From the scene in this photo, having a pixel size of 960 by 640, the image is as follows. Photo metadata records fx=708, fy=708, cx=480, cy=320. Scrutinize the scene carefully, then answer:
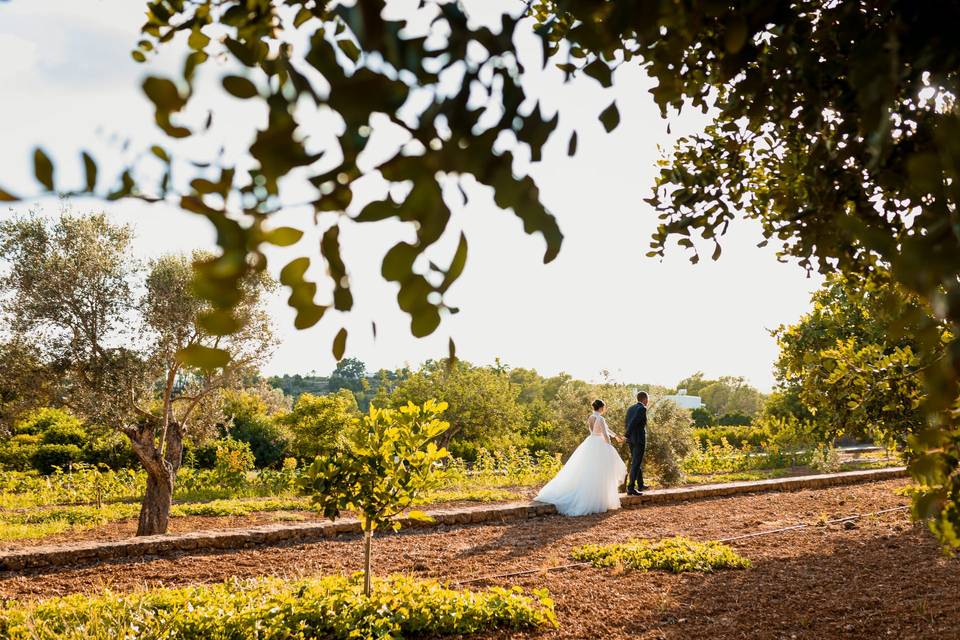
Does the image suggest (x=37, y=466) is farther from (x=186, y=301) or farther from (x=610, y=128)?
(x=610, y=128)

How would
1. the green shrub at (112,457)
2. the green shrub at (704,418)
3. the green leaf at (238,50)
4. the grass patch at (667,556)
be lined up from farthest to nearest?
the green shrub at (704,418)
the green shrub at (112,457)
the grass patch at (667,556)
the green leaf at (238,50)

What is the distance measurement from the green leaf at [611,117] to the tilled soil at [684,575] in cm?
386

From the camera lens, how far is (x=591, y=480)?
35.0 ft

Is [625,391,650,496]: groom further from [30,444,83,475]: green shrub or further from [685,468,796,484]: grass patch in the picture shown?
[30,444,83,475]: green shrub

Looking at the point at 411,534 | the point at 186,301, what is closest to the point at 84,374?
the point at 186,301

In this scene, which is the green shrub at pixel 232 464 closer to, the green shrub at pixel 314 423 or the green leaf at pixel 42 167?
the green shrub at pixel 314 423

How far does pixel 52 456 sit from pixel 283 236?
21.0 m

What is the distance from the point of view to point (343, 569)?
6707 mm

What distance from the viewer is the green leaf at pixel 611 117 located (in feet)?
4.75

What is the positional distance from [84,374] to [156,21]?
927 centimetres

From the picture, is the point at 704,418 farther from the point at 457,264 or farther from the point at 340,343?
the point at 457,264

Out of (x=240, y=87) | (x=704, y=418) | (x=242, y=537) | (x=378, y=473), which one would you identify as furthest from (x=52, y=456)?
(x=704, y=418)

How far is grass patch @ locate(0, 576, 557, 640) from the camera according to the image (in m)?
4.18

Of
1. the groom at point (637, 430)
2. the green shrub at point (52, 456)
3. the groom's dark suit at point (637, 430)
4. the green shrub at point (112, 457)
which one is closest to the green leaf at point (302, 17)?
the groom at point (637, 430)
